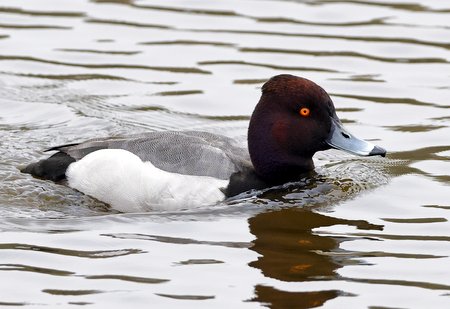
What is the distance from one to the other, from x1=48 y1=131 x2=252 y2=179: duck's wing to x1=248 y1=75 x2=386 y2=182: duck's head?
0.20 m

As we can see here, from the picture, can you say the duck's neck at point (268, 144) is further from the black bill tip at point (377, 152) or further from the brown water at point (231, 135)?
the black bill tip at point (377, 152)

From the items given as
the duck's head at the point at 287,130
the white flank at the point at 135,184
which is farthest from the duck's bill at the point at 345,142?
the white flank at the point at 135,184

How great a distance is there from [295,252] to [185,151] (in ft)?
5.38

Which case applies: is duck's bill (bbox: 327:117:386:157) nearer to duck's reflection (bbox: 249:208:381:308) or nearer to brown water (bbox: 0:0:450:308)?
brown water (bbox: 0:0:450:308)

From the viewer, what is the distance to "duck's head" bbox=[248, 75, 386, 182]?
9.29 meters

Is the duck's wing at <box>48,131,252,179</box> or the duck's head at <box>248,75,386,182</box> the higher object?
the duck's head at <box>248,75,386,182</box>

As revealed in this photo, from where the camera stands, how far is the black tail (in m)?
9.70

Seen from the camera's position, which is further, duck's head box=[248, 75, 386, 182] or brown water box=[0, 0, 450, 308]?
duck's head box=[248, 75, 386, 182]

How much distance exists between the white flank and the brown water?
5.4 inches

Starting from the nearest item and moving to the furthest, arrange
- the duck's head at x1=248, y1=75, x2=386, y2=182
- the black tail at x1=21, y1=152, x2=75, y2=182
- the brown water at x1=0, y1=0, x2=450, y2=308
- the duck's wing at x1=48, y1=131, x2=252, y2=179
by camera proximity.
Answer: the brown water at x1=0, y1=0, x2=450, y2=308, the duck's wing at x1=48, y1=131, x2=252, y2=179, the duck's head at x1=248, y1=75, x2=386, y2=182, the black tail at x1=21, y1=152, x2=75, y2=182

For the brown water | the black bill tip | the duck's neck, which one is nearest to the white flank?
the brown water

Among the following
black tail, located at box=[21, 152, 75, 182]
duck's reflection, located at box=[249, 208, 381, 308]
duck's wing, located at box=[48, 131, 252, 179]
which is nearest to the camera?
duck's reflection, located at box=[249, 208, 381, 308]

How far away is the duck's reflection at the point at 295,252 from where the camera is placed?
7.03m

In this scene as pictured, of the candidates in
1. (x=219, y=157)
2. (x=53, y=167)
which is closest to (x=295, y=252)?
(x=219, y=157)
